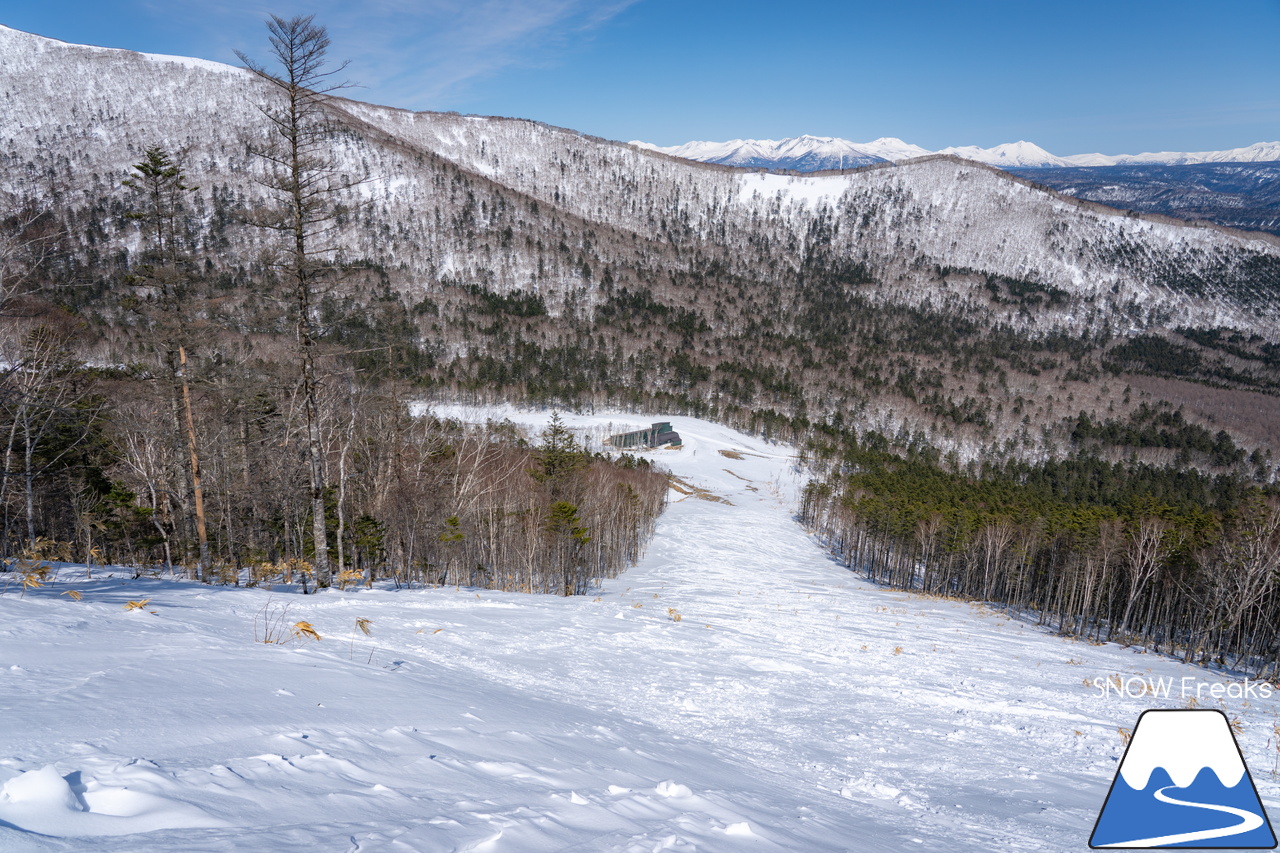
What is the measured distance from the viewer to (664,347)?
6171 inches

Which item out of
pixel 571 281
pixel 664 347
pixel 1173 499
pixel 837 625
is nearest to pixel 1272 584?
pixel 837 625

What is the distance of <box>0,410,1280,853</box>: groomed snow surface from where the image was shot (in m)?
3.03

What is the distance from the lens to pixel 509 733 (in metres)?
5.36

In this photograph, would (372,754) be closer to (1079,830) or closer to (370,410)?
(1079,830)

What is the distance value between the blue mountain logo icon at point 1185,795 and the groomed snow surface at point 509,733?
53.4 inches

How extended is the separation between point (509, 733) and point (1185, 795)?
5265 mm

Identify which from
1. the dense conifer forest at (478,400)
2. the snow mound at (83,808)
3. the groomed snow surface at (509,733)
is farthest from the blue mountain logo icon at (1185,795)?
the dense conifer forest at (478,400)

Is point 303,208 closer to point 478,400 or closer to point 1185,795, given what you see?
point 1185,795

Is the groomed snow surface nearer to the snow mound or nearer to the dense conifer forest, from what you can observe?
the snow mound

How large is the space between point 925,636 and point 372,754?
20.1m

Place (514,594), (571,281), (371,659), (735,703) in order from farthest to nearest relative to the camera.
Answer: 1. (571,281)
2. (514,594)
3. (735,703)
4. (371,659)

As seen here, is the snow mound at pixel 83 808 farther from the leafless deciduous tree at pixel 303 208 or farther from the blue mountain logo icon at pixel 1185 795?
the leafless deciduous tree at pixel 303 208

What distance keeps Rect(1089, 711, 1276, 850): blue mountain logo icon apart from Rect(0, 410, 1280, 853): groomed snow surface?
1.36 metres

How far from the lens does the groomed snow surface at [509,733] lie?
303cm
